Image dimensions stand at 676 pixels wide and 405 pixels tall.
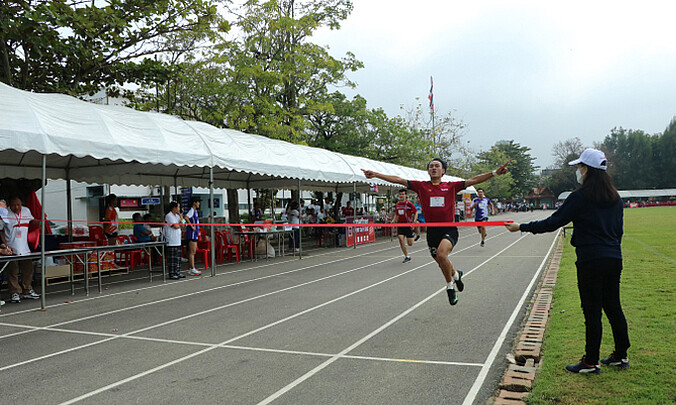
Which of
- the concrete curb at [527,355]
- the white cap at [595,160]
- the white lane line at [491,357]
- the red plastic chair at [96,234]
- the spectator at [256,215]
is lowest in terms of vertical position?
the white lane line at [491,357]

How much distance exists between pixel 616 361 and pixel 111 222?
13.3m

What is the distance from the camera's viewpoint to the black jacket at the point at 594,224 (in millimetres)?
4340

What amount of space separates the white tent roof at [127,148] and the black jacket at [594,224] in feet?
28.2

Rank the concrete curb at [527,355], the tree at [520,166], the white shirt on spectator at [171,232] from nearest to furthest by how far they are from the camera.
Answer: the concrete curb at [527,355] → the white shirt on spectator at [171,232] → the tree at [520,166]

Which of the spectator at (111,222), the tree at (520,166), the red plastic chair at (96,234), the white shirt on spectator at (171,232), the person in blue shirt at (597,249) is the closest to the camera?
the person in blue shirt at (597,249)

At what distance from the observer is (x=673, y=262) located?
11625 mm

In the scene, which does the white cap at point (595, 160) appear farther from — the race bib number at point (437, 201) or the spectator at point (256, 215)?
the spectator at point (256, 215)

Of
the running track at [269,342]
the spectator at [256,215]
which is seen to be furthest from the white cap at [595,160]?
the spectator at [256,215]

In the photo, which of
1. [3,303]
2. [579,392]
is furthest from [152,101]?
[579,392]

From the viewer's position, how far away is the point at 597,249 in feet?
14.2

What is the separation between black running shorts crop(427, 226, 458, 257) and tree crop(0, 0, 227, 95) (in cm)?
1059

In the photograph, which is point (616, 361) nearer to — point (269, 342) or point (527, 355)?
point (527, 355)

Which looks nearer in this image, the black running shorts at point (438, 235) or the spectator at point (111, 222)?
the black running shorts at point (438, 235)

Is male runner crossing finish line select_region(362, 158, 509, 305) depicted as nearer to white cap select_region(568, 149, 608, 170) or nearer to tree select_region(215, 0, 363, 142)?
white cap select_region(568, 149, 608, 170)
